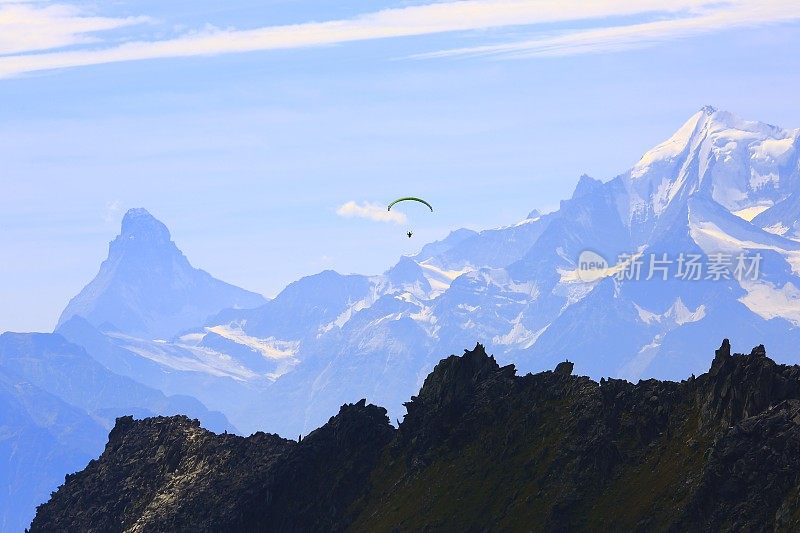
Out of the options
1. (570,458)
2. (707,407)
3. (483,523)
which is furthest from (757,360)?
(483,523)

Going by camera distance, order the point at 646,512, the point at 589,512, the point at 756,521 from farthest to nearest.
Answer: the point at 589,512 < the point at 646,512 < the point at 756,521

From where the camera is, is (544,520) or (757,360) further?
(544,520)

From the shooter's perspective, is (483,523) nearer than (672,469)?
No

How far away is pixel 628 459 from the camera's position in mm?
185500

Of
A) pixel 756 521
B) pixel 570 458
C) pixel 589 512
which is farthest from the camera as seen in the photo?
pixel 570 458

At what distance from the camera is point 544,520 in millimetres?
187500

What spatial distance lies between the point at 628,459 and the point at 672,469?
38.9ft

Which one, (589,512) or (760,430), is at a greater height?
(760,430)

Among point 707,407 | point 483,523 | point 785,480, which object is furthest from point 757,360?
point 483,523

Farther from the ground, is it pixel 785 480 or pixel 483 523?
pixel 785 480

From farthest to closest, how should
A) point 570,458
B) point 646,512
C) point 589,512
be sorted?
point 570,458 → point 589,512 → point 646,512

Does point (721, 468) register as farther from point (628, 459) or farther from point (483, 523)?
point (483, 523)

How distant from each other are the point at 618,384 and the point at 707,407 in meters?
23.6

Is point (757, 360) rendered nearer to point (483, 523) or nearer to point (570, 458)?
point (570, 458)
